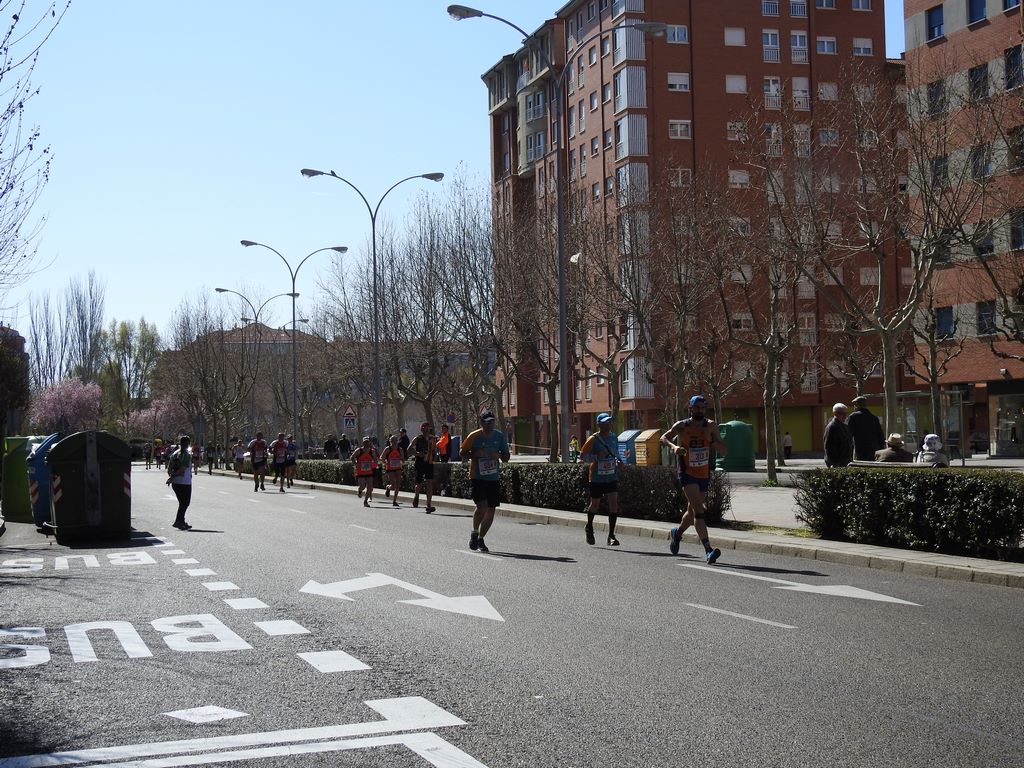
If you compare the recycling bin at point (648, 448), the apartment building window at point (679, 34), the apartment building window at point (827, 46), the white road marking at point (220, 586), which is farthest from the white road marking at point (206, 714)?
the apartment building window at point (827, 46)

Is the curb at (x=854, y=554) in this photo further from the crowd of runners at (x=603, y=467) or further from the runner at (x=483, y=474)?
the runner at (x=483, y=474)

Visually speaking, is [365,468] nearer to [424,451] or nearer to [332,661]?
[424,451]

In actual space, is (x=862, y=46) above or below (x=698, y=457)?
above

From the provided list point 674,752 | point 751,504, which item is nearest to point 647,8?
point 751,504

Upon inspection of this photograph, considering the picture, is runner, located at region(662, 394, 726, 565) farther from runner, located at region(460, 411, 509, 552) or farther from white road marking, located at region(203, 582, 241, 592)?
white road marking, located at region(203, 582, 241, 592)

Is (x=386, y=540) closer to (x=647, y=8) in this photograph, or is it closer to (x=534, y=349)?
(x=534, y=349)

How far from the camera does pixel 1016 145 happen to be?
2720cm

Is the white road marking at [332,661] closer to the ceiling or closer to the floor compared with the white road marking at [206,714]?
closer to the ceiling

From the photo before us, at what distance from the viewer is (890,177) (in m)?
28.9

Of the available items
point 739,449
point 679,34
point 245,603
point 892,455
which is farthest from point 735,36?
point 245,603

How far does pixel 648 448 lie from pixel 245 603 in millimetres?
32766

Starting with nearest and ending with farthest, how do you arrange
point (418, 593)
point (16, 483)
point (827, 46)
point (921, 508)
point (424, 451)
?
point (418, 593) < point (921, 508) < point (16, 483) < point (424, 451) < point (827, 46)

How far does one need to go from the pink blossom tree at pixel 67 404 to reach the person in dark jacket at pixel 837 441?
91614mm

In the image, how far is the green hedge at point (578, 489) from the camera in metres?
19.4
